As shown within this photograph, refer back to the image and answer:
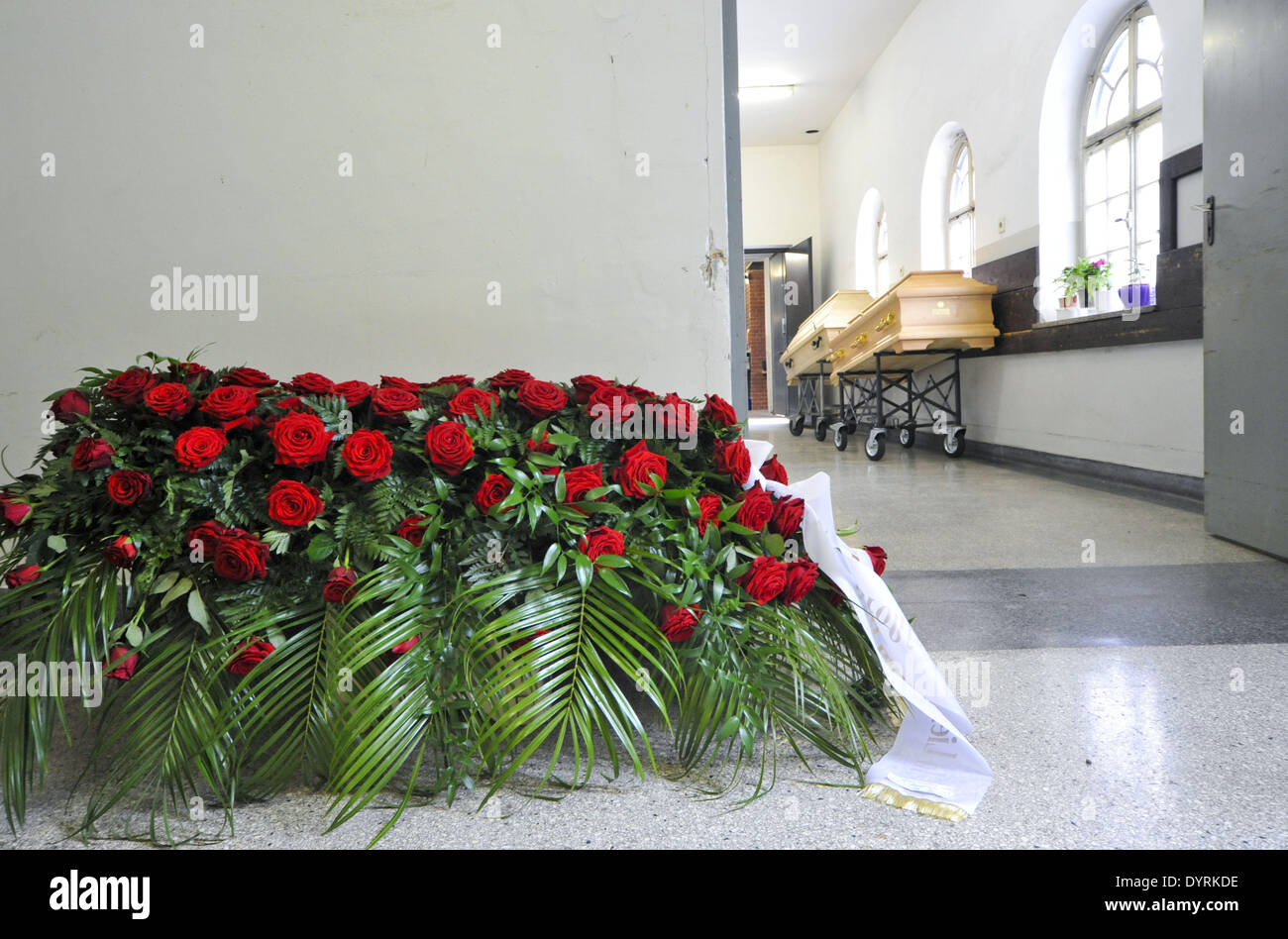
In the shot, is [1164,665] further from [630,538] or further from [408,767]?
[408,767]

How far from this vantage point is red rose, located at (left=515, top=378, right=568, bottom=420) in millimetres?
1525

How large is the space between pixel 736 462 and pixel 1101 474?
4.60m

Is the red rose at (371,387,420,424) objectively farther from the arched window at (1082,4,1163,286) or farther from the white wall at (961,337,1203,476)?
the arched window at (1082,4,1163,286)

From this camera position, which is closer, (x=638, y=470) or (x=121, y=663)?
(x=121, y=663)

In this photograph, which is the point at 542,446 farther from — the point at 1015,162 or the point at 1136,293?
the point at 1015,162

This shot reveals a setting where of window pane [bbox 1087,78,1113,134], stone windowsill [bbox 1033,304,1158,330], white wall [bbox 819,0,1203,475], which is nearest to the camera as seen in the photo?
white wall [bbox 819,0,1203,475]

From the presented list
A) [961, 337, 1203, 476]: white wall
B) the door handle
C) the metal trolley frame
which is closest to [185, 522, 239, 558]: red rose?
the door handle

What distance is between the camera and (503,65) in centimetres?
253

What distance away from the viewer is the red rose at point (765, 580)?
136cm

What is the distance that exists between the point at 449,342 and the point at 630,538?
1337mm

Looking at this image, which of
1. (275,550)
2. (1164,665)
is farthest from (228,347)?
(1164,665)

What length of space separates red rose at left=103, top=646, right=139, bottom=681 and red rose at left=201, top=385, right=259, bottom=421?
36 centimetres

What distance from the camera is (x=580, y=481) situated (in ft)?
4.64

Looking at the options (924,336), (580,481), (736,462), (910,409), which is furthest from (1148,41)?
(580,481)
